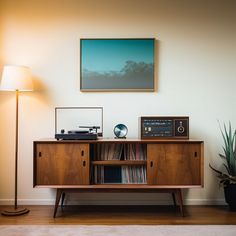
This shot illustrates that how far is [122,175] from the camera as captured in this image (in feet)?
9.76

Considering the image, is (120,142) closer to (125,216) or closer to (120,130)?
(120,130)

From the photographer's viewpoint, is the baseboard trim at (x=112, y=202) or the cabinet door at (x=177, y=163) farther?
the baseboard trim at (x=112, y=202)

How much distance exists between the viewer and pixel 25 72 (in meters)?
3.04

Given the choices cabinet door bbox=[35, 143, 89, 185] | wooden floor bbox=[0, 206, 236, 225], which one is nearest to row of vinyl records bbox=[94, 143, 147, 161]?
cabinet door bbox=[35, 143, 89, 185]

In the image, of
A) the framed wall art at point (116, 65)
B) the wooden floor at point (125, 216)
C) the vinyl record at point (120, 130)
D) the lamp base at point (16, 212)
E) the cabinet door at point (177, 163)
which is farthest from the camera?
the framed wall art at point (116, 65)

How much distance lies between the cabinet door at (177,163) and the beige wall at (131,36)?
1.65 ft

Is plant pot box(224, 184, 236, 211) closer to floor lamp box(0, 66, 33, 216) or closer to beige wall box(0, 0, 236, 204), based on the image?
beige wall box(0, 0, 236, 204)

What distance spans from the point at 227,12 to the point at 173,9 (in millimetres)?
599

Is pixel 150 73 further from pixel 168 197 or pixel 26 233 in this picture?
pixel 26 233

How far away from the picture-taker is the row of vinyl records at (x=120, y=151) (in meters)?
2.97

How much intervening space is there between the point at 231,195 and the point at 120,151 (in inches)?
48.1

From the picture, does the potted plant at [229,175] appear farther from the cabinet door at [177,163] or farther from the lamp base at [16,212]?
the lamp base at [16,212]

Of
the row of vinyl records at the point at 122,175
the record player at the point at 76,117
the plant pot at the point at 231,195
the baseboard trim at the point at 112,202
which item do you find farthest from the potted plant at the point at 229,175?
the record player at the point at 76,117

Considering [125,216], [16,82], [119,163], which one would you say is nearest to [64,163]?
[119,163]
